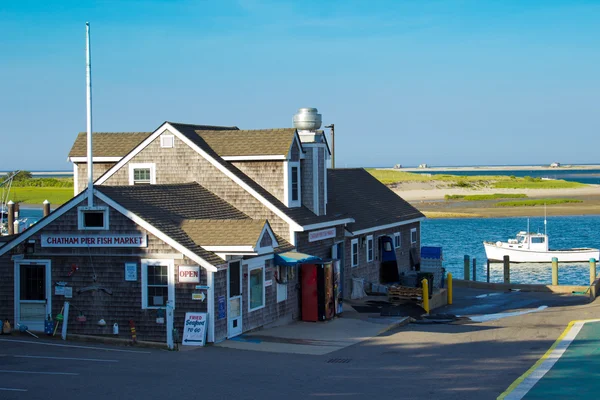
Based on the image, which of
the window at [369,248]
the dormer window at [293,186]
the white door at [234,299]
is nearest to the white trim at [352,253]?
the window at [369,248]

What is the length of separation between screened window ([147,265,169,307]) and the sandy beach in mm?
86213

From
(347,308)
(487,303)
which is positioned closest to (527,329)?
(347,308)

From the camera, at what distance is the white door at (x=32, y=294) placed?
22484mm

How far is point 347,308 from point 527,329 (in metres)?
6.62

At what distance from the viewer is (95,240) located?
860 inches

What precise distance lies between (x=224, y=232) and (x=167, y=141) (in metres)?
6.81

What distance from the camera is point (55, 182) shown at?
169500 millimetres

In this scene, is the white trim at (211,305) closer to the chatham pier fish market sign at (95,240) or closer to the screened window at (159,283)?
the screened window at (159,283)

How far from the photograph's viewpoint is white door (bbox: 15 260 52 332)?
2248 centimetres

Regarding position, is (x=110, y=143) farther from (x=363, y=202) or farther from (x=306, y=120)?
(x=363, y=202)

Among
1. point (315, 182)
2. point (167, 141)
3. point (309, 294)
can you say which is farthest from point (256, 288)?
point (167, 141)

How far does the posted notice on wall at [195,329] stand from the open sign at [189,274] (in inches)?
34.7

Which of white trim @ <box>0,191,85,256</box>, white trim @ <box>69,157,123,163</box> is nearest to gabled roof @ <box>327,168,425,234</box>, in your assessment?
white trim @ <box>69,157,123,163</box>

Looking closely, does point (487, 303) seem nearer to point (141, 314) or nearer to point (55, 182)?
point (141, 314)
